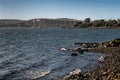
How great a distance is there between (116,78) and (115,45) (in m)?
38.4

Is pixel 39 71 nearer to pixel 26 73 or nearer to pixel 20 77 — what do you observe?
pixel 26 73

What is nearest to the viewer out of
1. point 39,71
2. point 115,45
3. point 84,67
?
point 39,71

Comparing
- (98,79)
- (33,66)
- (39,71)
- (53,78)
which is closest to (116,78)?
(98,79)

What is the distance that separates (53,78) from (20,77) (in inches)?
156

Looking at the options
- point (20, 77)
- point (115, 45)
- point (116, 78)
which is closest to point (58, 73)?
point (20, 77)

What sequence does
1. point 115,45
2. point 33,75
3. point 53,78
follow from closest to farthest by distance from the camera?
1. point 53,78
2. point 33,75
3. point 115,45

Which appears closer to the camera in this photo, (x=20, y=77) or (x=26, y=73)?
(x=20, y=77)

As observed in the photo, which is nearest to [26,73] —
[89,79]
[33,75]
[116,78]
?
[33,75]

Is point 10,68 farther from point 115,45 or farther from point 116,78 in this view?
point 115,45

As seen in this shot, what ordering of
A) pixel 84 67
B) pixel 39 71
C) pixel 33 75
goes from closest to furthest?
1. pixel 33 75
2. pixel 39 71
3. pixel 84 67

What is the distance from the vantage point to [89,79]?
27.5m

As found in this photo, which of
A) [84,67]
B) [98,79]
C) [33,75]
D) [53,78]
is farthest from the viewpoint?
[84,67]

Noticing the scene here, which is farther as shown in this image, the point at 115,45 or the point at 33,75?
the point at 115,45

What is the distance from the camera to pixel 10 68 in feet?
127
